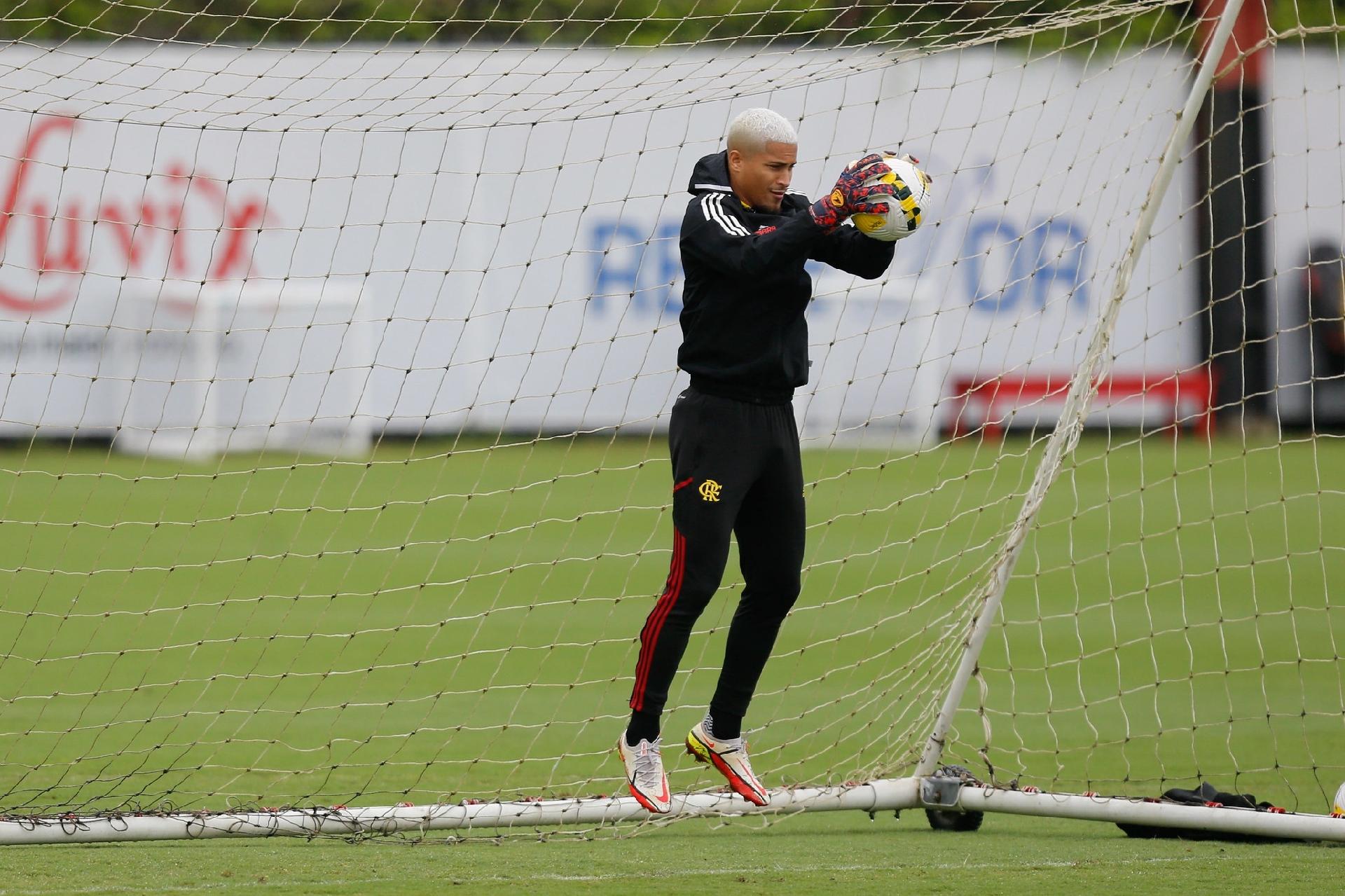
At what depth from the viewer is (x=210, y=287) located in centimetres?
1525

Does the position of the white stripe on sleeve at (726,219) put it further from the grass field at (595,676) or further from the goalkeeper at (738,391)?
the grass field at (595,676)

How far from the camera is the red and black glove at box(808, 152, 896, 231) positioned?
159 inches

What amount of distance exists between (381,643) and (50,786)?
2792 mm

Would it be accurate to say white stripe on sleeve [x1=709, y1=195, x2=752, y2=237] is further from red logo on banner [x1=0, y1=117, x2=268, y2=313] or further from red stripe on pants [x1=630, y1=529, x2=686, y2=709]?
red logo on banner [x1=0, y1=117, x2=268, y2=313]

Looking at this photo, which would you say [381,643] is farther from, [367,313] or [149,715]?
[367,313]

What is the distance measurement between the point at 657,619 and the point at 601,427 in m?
6.66

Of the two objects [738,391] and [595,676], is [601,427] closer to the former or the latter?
[595,676]

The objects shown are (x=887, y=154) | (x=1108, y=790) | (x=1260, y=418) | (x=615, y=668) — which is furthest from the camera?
(x=1260, y=418)

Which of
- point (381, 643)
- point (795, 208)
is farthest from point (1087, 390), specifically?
point (381, 643)

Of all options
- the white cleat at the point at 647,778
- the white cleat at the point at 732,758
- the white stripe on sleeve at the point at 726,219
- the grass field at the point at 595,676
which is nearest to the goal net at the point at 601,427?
the grass field at the point at 595,676

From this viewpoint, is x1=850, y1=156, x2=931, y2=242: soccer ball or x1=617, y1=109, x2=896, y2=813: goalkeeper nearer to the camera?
x1=850, y1=156, x2=931, y2=242: soccer ball

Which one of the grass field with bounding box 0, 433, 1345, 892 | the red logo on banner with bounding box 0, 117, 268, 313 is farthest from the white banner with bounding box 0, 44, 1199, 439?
the grass field with bounding box 0, 433, 1345, 892

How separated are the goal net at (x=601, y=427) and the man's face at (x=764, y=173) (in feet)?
2.93

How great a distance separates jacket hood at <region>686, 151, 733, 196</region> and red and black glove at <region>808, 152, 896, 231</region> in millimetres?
349
